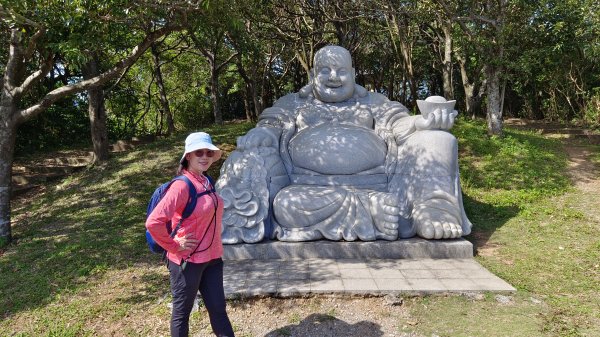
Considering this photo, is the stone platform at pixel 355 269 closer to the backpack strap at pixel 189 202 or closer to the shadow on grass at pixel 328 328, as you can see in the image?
the shadow on grass at pixel 328 328

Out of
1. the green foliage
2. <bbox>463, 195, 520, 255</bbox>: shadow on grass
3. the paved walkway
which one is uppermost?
the green foliage

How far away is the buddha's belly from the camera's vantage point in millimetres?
4773

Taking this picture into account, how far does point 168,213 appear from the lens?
2.25 meters

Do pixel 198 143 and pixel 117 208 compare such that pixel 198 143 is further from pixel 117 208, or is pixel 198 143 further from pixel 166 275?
pixel 117 208

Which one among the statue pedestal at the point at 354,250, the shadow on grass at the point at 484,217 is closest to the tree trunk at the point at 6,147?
the statue pedestal at the point at 354,250

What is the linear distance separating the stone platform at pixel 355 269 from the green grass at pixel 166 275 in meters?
0.22

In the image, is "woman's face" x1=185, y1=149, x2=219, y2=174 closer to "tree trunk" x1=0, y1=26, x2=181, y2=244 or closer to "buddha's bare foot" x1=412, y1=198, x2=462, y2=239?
"buddha's bare foot" x1=412, y1=198, x2=462, y2=239

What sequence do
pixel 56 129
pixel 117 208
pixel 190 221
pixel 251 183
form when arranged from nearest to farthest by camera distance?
pixel 190 221, pixel 251 183, pixel 117 208, pixel 56 129

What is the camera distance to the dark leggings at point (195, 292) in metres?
2.41

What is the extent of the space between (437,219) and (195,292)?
2.70 metres

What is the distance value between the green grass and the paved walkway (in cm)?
18

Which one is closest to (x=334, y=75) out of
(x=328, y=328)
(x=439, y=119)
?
(x=439, y=119)

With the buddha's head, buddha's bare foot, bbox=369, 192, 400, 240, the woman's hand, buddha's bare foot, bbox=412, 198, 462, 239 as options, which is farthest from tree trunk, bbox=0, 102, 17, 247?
buddha's bare foot, bbox=412, 198, 462, 239

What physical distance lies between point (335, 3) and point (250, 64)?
422cm
